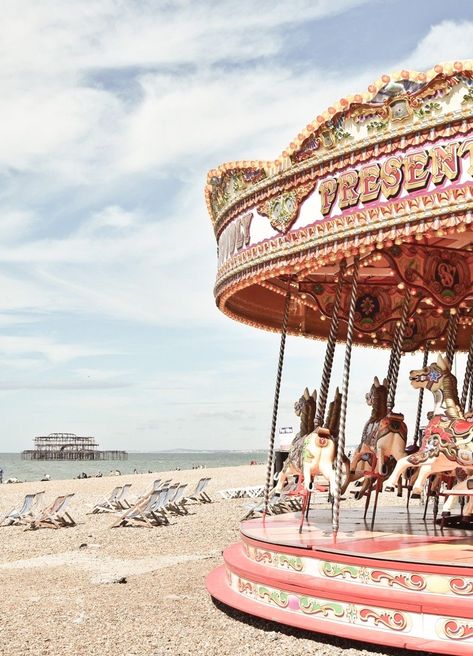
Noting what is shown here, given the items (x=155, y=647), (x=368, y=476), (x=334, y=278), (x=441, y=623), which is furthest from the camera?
(x=334, y=278)

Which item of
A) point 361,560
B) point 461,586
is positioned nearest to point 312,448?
point 361,560

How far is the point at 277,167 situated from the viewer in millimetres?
8953

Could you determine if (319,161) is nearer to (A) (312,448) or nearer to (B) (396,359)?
(A) (312,448)

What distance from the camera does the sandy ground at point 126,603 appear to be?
284 inches

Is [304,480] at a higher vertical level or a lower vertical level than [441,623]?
higher

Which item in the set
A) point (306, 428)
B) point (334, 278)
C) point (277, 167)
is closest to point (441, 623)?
point (306, 428)

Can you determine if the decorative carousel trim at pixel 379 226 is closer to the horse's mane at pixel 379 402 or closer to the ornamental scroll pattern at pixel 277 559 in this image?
the horse's mane at pixel 379 402

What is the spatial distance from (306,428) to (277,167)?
3.54 metres

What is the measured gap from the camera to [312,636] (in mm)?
7430

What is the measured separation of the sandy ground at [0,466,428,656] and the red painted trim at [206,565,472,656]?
12 cm

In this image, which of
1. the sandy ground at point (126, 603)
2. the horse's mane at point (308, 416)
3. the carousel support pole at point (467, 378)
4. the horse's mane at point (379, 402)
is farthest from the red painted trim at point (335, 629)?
the carousel support pole at point (467, 378)

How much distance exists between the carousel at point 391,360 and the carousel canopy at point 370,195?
0.02 m

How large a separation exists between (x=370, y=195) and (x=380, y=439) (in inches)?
128

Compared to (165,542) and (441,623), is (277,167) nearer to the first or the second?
(441,623)
